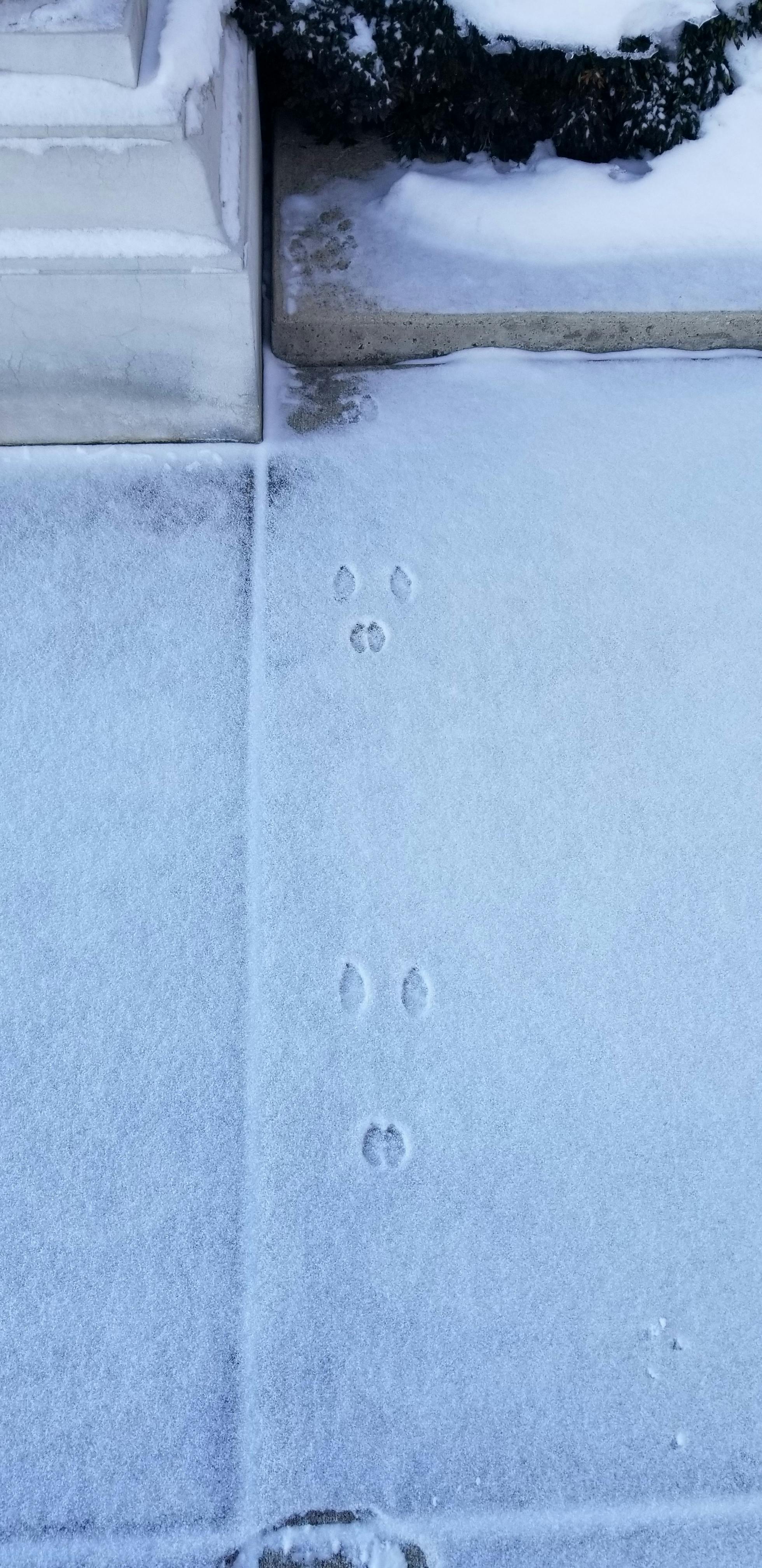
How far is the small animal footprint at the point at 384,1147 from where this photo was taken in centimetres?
146

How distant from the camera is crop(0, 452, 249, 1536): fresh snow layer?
135 centimetres

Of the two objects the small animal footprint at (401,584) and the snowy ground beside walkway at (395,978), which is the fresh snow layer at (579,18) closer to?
the snowy ground beside walkway at (395,978)

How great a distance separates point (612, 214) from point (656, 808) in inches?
46.5

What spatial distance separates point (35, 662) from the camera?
5.77 ft

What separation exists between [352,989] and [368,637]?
61cm

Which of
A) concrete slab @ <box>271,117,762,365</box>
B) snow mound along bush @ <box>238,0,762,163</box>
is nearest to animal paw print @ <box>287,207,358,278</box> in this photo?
concrete slab @ <box>271,117,762,365</box>

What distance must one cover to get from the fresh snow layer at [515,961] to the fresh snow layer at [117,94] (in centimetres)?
61

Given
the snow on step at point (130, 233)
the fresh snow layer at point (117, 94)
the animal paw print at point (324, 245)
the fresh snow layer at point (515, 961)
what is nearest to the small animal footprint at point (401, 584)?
the fresh snow layer at point (515, 961)

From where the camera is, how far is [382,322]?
76.4 inches

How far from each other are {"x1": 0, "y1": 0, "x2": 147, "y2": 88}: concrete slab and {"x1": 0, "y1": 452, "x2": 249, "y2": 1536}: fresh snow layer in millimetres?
640

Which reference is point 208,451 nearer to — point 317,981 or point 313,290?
point 313,290

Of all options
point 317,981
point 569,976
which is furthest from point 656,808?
point 317,981

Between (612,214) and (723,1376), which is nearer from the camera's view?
(723,1376)

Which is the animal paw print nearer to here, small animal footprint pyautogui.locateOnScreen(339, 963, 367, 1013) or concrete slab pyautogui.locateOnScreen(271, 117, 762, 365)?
concrete slab pyautogui.locateOnScreen(271, 117, 762, 365)
